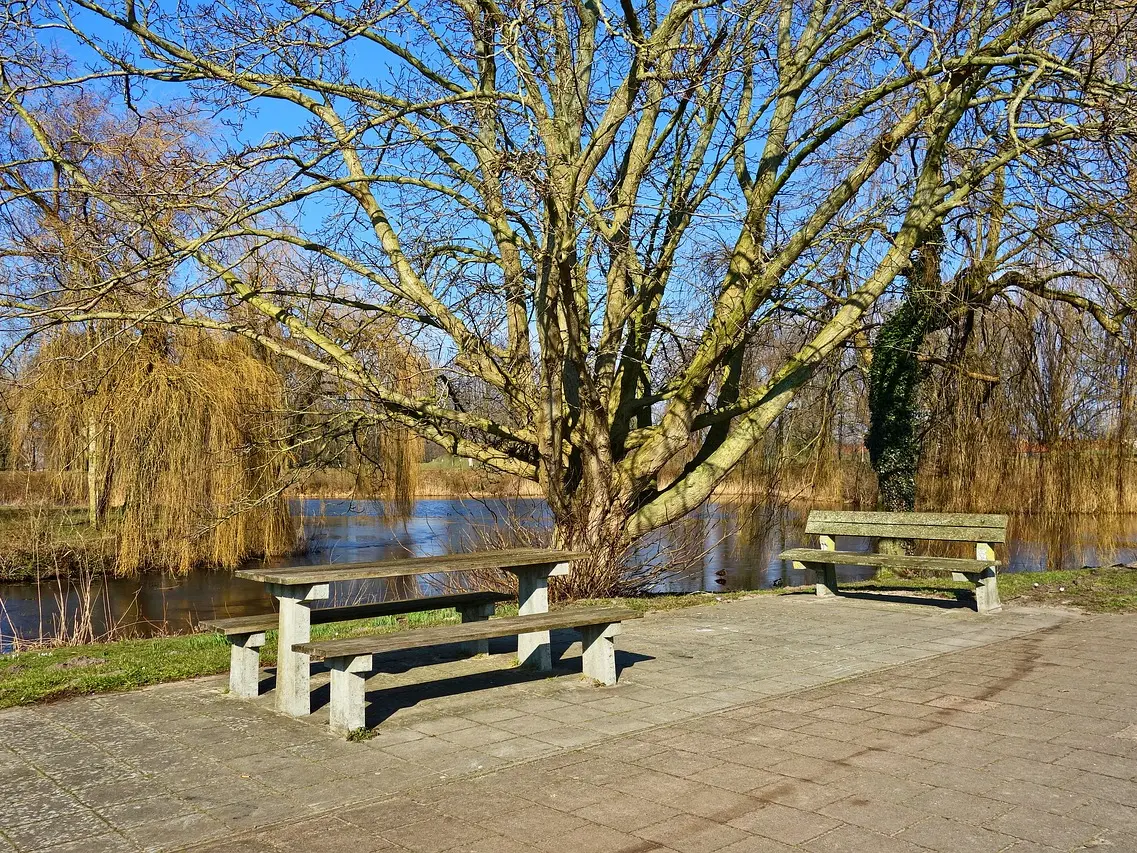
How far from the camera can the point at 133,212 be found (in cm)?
861

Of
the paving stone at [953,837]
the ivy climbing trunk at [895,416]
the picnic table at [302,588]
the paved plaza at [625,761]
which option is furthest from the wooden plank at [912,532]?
the paving stone at [953,837]

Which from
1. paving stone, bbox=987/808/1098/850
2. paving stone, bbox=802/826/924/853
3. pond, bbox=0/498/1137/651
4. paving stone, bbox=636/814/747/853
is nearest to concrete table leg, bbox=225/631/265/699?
paving stone, bbox=636/814/747/853

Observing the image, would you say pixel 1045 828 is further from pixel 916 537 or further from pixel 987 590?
pixel 916 537

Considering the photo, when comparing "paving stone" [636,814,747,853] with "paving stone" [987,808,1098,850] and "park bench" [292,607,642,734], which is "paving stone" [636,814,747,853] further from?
"park bench" [292,607,642,734]

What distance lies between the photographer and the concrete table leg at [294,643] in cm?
534

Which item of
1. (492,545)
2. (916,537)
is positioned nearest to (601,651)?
(916,537)

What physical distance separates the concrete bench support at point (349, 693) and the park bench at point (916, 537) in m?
5.32

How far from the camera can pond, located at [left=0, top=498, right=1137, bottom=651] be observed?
467 inches

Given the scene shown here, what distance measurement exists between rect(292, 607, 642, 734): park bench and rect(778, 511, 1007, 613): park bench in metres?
3.66

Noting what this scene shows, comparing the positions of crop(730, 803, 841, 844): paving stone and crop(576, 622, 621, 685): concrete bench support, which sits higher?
crop(576, 622, 621, 685): concrete bench support

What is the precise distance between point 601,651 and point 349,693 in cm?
172

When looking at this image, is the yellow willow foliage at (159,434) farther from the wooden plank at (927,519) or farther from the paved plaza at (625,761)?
the paved plaza at (625,761)

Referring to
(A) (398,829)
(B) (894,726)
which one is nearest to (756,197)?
(B) (894,726)

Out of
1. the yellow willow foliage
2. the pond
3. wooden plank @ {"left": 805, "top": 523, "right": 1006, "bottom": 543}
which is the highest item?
the yellow willow foliage
